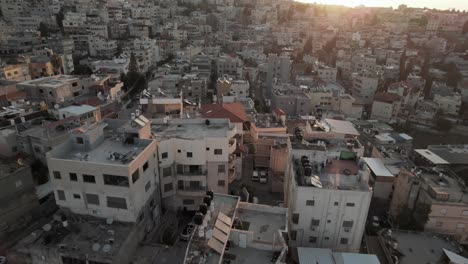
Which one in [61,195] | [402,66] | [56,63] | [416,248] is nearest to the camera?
[61,195]

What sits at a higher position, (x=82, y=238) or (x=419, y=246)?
(x=82, y=238)

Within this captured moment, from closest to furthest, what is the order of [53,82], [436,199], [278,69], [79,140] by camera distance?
[79,140] → [436,199] → [53,82] → [278,69]

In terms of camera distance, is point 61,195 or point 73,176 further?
point 61,195

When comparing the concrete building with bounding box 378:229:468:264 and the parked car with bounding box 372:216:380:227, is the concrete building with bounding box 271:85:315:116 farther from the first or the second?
the concrete building with bounding box 378:229:468:264

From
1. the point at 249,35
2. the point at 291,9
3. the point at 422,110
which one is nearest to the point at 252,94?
the point at 422,110

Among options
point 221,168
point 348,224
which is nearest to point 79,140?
point 221,168

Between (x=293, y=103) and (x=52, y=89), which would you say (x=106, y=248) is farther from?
(x=293, y=103)

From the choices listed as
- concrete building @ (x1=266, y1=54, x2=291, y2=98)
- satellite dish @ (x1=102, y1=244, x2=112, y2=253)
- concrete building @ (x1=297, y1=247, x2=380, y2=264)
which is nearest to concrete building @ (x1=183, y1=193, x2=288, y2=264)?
concrete building @ (x1=297, y1=247, x2=380, y2=264)
